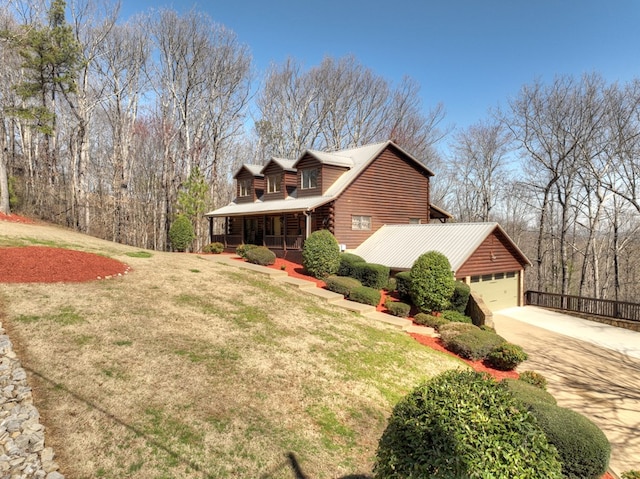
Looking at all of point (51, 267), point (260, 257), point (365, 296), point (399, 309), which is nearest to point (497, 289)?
point (399, 309)

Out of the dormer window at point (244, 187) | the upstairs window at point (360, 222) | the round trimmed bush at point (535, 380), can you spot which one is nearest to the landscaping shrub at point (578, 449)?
the round trimmed bush at point (535, 380)

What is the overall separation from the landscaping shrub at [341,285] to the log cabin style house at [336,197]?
4595mm

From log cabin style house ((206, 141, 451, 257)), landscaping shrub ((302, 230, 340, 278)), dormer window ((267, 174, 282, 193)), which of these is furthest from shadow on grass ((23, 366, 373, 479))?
dormer window ((267, 174, 282, 193))

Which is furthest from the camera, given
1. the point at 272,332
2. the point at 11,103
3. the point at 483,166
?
the point at 483,166

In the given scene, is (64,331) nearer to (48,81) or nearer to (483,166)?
(48,81)

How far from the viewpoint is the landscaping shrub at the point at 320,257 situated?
17781 mm

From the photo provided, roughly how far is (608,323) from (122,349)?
865 inches

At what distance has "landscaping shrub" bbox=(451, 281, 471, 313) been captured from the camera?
48.0 ft

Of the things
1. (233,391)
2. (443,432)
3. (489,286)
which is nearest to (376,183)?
(489,286)

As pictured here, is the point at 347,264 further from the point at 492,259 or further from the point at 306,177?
the point at 306,177

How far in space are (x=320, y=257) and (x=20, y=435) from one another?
14.1 metres

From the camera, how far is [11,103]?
2647 cm

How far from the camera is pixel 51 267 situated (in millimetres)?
10789

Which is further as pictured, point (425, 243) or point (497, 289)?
point (497, 289)
